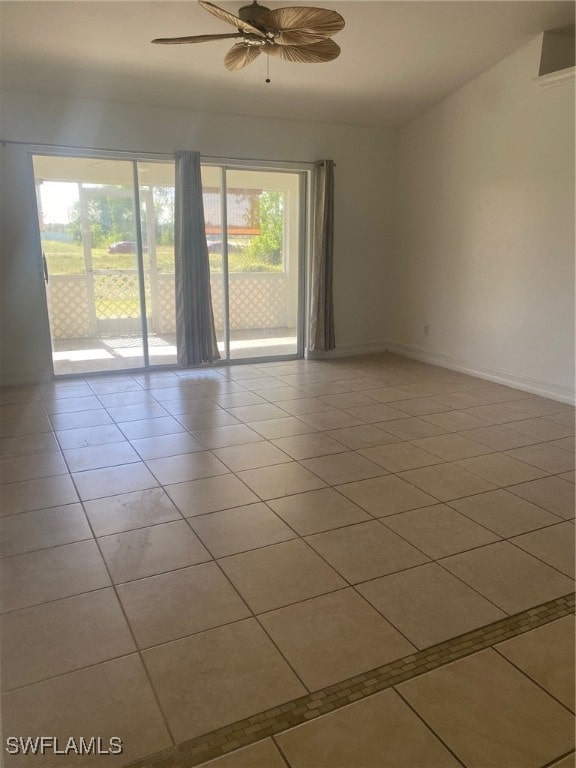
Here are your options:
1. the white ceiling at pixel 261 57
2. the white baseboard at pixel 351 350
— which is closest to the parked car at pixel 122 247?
the white ceiling at pixel 261 57

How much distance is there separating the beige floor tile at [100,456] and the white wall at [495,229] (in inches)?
141

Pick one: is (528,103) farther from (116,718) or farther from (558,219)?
(116,718)

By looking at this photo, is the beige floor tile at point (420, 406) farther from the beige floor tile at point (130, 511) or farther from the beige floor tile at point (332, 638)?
the beige floor tile at point (332, 638)

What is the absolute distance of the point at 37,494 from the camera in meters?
2.90

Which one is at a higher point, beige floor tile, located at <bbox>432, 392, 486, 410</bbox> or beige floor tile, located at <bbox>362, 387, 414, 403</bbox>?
beige floor tile, located at <bbox>362, 387, 414, 403</bbox>

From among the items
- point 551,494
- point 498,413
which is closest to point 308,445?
point 551,494

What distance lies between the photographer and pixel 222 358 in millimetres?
6082

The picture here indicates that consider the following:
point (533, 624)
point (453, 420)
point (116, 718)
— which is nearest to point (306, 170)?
point (453, 420)

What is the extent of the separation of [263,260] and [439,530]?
465cm

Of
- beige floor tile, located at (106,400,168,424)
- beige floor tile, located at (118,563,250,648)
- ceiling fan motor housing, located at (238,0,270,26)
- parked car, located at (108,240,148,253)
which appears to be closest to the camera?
beige floor tile, located at (118,563,250,648)

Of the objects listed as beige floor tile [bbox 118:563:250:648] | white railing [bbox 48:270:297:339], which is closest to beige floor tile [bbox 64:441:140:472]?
beige floor tile [bbox 118:563:250:648]

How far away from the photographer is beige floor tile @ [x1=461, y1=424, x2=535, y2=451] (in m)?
3.66

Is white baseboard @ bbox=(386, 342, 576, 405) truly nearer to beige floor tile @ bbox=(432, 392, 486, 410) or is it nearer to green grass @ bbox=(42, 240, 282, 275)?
beige floor tile @ bbox=(432, 392, 486, 410)

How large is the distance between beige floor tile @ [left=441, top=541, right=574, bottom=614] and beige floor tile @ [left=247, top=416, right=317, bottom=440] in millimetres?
1709
